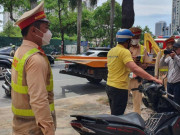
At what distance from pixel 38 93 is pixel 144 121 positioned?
1.60m

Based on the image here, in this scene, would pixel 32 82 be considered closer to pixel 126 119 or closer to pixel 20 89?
pixel 20 89

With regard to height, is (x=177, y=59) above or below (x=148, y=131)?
above


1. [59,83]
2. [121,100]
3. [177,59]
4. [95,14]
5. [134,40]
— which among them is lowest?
[59,83]

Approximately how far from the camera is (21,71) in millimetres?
2061

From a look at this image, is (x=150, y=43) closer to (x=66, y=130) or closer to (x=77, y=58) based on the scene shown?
(x=77, y=58)

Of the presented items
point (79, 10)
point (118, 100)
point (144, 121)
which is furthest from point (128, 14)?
point (79, 10)

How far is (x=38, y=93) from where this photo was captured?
1968 millimetres

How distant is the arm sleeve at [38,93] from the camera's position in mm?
1943

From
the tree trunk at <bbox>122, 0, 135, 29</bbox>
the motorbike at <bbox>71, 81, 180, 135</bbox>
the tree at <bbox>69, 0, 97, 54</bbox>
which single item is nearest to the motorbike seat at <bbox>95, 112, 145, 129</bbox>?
the motorbike at <bbox>71, 81, 180, 135</bbox>

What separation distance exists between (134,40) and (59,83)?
6.10 m

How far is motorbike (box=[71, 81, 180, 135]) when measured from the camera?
2.54m

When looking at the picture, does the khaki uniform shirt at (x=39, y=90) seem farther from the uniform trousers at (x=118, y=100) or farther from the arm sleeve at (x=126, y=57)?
the uniform trousers at (x=118, y=100)

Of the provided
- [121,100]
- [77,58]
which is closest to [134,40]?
[121,100]

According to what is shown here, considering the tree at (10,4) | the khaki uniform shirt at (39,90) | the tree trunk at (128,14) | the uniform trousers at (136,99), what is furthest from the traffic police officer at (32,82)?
the tree at (10,4)
